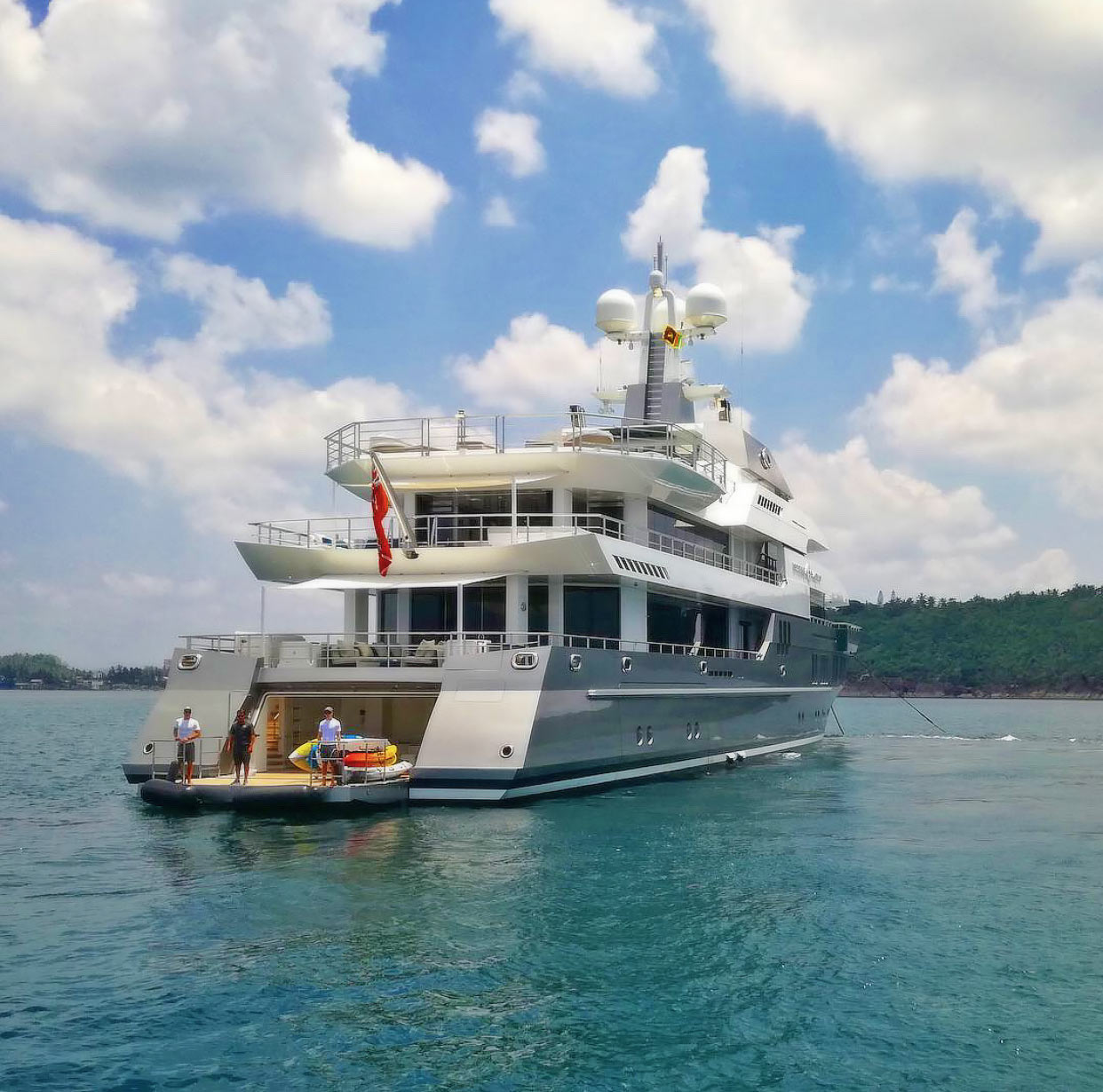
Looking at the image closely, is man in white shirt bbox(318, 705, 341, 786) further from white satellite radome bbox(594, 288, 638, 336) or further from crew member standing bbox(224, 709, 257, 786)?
white satellite radome bbox(594, 288, 638, 336)

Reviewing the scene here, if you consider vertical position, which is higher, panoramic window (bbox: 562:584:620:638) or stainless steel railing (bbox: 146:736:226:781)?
panoramic window (bbox: 562:584:620:638)

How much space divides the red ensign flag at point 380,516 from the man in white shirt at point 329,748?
336 cm

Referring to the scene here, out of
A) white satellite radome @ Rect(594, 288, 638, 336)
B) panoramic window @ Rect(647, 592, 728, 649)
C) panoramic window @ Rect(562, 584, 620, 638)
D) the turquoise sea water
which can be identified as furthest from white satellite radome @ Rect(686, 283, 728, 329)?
the turquoise sea water

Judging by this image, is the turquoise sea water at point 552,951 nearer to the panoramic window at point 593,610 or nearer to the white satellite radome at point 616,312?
the panoramic window at point 593,610

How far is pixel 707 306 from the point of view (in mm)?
34375

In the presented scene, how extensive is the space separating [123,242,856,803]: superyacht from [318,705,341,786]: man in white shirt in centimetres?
39

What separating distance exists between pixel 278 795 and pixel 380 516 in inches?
215

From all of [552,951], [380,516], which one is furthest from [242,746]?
[552,951]

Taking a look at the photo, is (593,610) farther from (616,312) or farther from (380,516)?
(616,312)

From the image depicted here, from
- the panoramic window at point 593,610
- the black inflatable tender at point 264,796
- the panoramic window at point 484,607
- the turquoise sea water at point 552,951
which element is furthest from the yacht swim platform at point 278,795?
the panoramic window at point 593,610

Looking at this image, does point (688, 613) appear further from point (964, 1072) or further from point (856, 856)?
point (964, 1072)

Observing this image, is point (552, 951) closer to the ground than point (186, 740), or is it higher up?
closer to the ground

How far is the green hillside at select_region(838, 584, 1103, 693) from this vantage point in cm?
13150

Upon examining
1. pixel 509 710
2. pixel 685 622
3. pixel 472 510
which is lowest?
pixel 509 710
